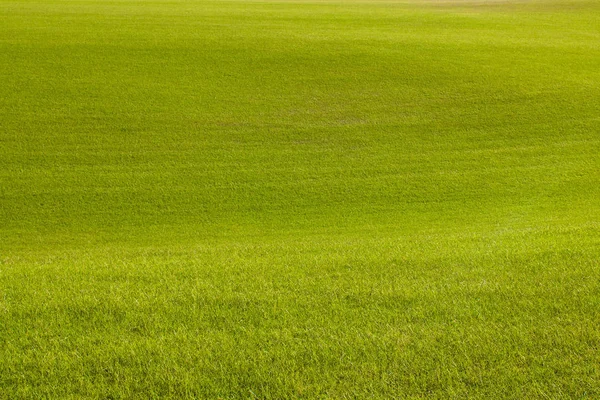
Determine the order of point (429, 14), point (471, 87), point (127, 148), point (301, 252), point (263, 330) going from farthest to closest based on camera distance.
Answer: point (429, 14) < point (471, 87) < point (127, 148) < point (301, 252) < point (263, 330)

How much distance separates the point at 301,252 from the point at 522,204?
21.7 feet

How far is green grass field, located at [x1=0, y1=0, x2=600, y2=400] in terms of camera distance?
438cm

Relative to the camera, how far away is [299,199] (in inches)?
499

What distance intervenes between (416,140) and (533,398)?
39.4 feet

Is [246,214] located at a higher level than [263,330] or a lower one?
lower

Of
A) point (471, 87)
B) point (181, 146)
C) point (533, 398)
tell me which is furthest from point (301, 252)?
point (471, 87)

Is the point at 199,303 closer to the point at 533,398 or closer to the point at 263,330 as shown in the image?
the point at 263,330

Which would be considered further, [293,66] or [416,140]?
[293,66]

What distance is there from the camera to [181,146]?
14.9 meters

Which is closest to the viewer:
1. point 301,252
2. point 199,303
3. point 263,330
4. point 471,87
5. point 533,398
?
point 533,398

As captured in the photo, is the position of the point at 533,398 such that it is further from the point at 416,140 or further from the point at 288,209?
the point at 416,140

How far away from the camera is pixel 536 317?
4.90 m

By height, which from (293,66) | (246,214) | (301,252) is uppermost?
(293,66)

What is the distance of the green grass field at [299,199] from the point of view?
14.4 feet
